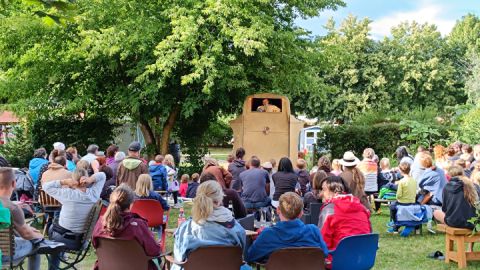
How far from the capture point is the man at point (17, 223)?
5.41 m

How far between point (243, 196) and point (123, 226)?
442 cm

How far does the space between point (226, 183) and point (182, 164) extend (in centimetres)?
1179

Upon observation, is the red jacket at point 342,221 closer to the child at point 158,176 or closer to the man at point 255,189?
the man at point 255,189

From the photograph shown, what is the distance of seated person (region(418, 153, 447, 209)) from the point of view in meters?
9.96

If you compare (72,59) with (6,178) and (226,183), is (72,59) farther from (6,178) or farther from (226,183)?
(6,178)

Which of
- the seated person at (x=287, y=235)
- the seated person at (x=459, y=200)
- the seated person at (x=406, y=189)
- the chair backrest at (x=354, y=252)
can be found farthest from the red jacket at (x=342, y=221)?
the seated person at (x=406, y=189)

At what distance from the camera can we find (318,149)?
22.5 metres

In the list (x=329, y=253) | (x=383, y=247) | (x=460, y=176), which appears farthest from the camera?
(x=383, y=247)

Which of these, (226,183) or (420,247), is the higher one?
(226,183)

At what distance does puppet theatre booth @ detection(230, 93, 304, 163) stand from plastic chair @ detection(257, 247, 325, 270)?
13389 mm

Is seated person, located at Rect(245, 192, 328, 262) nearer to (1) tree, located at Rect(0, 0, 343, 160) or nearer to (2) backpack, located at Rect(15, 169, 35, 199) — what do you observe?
(2) backpack, located at Rect(15, 169, 35, 199)

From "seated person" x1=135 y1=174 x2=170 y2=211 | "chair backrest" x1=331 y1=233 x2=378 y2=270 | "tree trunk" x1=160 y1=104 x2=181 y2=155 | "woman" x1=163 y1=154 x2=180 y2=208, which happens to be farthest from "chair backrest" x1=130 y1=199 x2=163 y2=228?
"tree trunk" x1=160 y1=104 x2=181 y2=155

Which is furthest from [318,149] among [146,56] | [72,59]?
[72,59]

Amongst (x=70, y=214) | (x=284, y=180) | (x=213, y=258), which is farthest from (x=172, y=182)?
(x=213, y=258)
